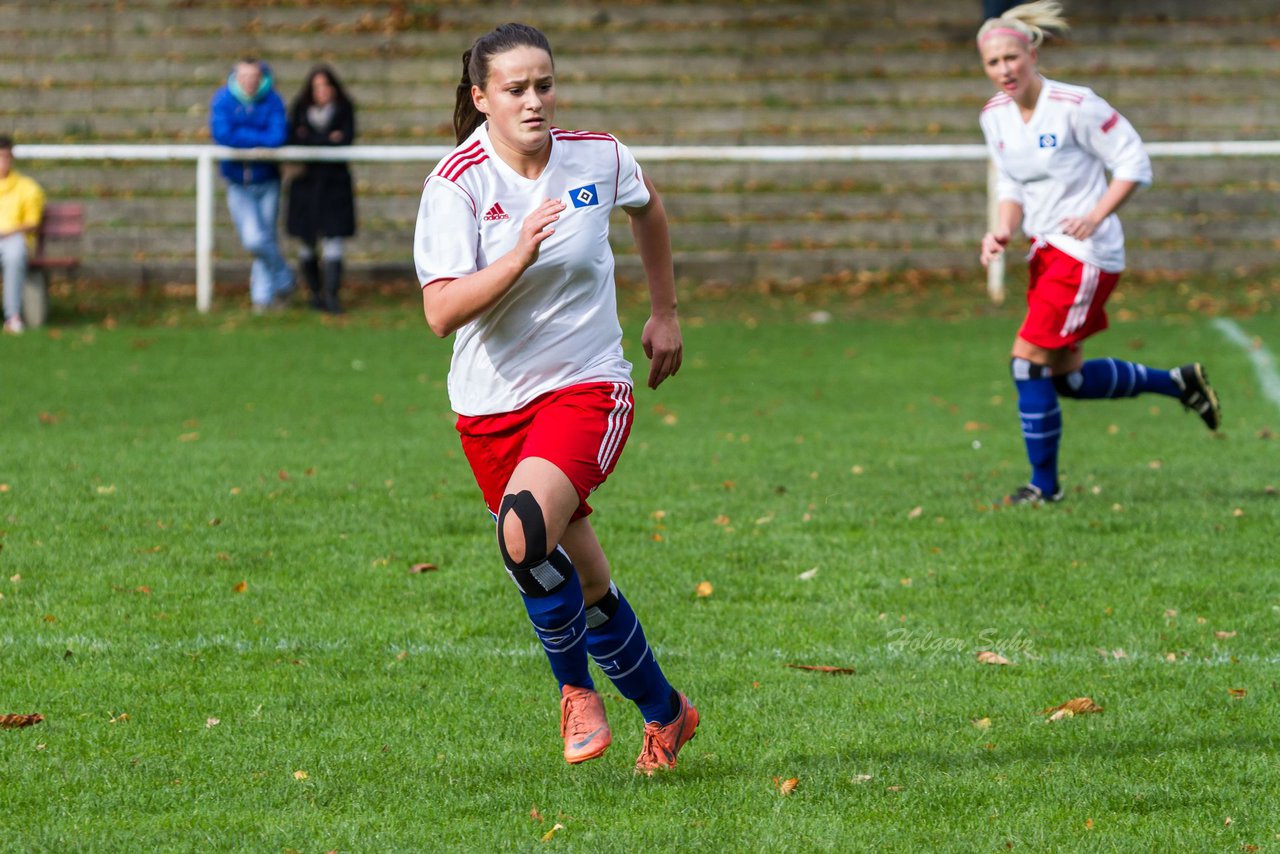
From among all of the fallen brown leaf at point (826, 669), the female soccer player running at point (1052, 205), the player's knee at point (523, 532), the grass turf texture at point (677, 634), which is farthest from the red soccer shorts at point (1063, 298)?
the player's knee at point (523, 532)

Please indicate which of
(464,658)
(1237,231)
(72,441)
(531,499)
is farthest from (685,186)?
(531,499)

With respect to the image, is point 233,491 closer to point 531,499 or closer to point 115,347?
point 531,499

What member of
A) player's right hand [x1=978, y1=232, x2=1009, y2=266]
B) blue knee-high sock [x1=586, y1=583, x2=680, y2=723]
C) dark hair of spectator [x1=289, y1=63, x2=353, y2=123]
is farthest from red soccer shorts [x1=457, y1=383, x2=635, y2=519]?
dark hair of spectator [x1=289, y1=63, x2=353, y2=123]

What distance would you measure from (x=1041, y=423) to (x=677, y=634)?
2.89 metres

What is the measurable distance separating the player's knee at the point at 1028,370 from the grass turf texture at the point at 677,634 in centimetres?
63

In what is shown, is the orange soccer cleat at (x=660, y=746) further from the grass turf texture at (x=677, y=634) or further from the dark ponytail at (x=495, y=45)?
the dark ponytail at (x=495, y=45)

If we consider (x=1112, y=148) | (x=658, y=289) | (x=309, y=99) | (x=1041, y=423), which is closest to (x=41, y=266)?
(x=309, y=99)

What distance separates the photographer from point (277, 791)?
4301 millimetres

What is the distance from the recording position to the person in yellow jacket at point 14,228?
15.3 meters

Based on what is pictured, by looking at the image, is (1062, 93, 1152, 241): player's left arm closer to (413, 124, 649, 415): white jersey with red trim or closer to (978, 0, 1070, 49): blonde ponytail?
(978, 0, 1070, 49): blonde ponytail

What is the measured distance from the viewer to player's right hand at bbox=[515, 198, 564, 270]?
391cm

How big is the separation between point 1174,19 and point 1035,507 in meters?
14.5

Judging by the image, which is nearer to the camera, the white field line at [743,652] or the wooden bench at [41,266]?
the white field line at [743,652]

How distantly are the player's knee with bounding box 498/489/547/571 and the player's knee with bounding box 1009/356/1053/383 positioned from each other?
14.9 ft
